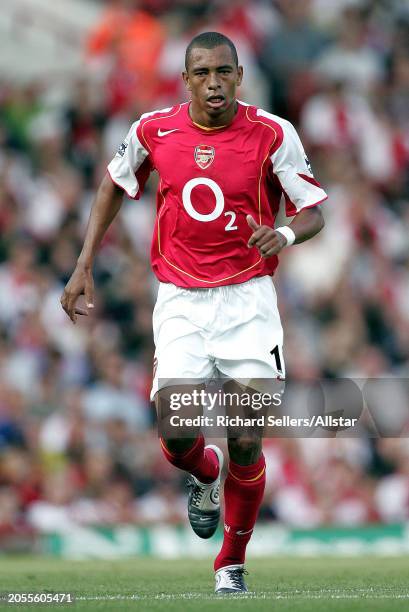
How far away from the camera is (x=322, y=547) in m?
12.9

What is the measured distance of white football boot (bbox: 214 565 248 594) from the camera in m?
7.36

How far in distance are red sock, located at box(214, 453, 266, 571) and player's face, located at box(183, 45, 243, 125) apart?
6.33 ft

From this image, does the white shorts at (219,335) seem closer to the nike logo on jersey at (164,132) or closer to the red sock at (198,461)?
the red sock at (198,461)

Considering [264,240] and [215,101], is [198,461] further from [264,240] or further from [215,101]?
[215,101]

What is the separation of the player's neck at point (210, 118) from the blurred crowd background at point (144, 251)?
6379 mm

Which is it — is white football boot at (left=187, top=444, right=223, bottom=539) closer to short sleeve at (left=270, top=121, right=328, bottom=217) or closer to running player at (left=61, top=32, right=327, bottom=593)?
running player at (left=61, top=32, right=327, bottom=593)

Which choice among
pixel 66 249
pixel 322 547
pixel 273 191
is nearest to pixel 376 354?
pixel 322 547

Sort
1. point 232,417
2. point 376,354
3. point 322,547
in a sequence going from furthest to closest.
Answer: point 376,354 → point 322,547 → point 232,417

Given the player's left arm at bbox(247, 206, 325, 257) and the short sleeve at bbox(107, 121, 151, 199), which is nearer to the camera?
the player's left arm at bbox(247, 206, 325, 257)

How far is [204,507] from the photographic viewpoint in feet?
25.7

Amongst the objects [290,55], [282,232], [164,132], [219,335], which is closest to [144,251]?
[290,55]

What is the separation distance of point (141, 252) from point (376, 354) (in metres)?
2.86

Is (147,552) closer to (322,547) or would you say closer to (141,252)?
(322,547)

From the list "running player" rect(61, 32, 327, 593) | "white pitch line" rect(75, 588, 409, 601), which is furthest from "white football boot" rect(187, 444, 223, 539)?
"white pitch line" rect(75, 588, 409, 601)
